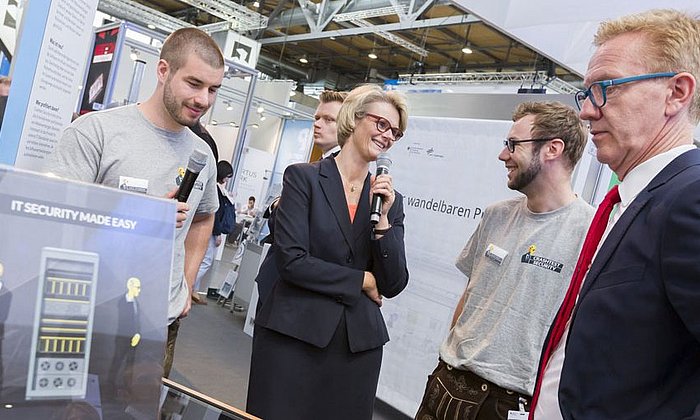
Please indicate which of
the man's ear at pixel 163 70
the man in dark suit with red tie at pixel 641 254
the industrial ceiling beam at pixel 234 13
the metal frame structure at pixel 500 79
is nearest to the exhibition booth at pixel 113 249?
the man's ear at pixel 163 70

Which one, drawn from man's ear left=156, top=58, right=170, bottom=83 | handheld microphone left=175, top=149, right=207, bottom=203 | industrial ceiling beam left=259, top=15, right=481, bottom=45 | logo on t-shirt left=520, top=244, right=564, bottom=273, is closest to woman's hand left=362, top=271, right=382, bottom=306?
logo on t-shirt left=520, top=244, right=564, bottom=273

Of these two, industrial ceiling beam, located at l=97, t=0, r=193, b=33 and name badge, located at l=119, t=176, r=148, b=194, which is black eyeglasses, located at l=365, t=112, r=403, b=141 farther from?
industrial ceiling beam, located at l=97, t=0, r=193, b=33

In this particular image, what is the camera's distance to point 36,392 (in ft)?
2.26

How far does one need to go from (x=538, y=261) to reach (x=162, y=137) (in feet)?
4.10

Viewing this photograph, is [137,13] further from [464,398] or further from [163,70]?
[464,398]

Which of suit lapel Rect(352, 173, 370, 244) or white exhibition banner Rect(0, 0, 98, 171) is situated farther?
suit lapel Rect(352, 173, 370, 244)

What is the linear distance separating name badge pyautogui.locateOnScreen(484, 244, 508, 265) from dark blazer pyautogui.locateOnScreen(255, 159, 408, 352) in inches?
12.0

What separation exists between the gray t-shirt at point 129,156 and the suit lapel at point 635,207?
43.3 inches

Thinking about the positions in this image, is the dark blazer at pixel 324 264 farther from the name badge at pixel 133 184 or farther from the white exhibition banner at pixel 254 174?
the white exhibition banner at pixel 254 174

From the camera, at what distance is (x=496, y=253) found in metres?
1.98

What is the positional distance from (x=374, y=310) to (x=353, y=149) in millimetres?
572

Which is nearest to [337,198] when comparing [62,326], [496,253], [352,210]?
[352,210]

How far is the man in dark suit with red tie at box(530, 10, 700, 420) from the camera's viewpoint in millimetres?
947

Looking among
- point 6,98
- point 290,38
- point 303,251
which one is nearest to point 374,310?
point 303,251
